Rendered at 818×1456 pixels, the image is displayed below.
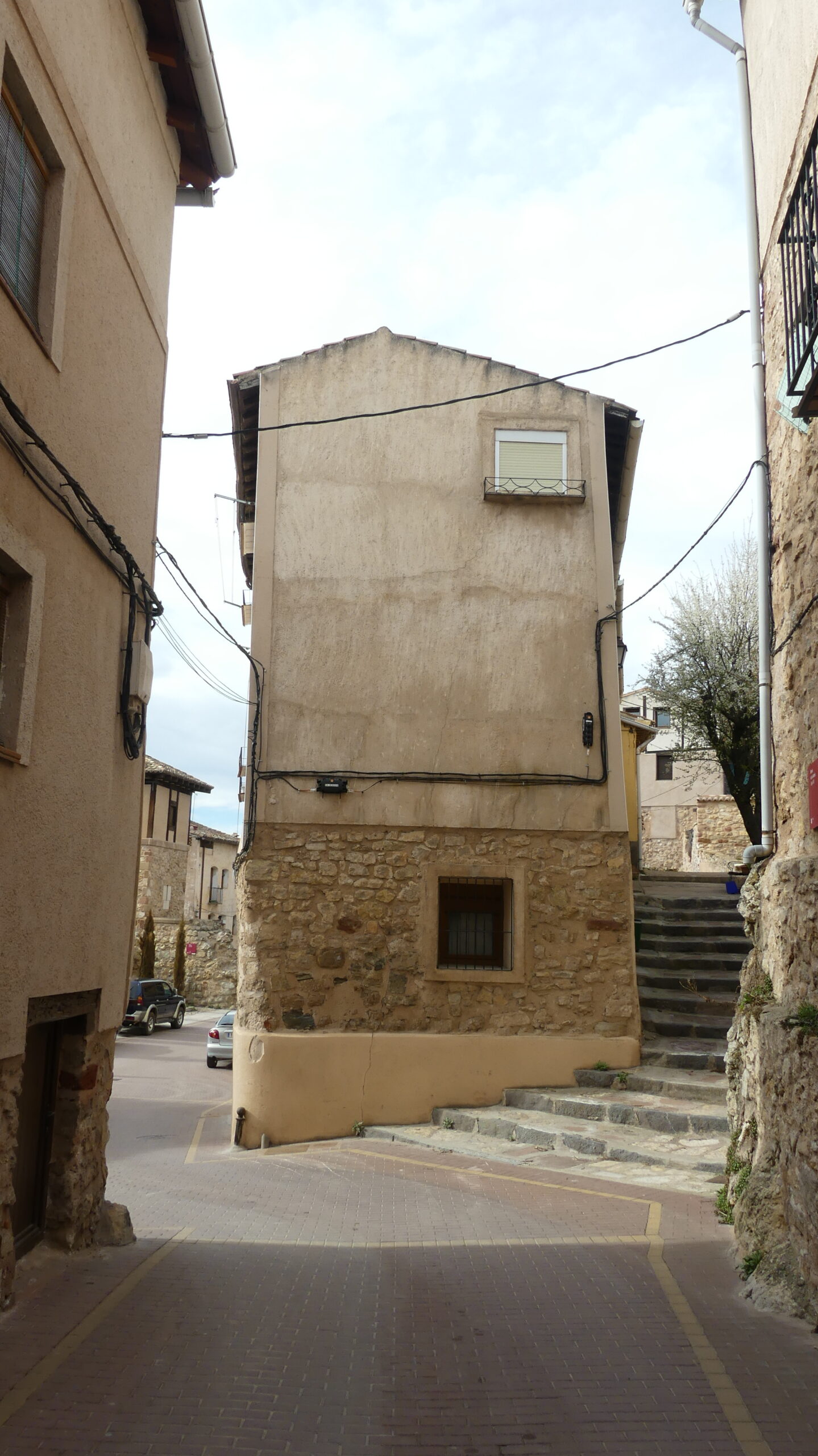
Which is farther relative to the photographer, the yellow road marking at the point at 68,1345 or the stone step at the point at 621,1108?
the stone step at the point at 621,1108

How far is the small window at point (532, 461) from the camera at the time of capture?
1209 centimetres

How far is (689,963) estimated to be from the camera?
507 inches

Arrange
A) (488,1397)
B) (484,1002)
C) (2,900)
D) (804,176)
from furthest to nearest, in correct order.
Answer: (484,1002)
(804,176)
(2,900)
(488,1397)

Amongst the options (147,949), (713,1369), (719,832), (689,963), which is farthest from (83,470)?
(147,949)

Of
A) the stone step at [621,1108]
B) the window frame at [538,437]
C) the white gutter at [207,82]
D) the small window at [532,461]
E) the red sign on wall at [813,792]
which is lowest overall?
the stone step at [621,1108]

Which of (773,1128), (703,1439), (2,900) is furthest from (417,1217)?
(2,900)

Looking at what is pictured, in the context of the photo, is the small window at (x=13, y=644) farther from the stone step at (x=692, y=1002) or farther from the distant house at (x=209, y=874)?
the distant house at (x=209, y=874)

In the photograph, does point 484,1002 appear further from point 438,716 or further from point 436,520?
point 436,520

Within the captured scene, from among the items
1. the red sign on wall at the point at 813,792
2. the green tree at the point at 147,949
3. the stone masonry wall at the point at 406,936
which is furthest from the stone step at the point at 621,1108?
the green tree at the point at 147,949

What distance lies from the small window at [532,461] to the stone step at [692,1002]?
227 inches

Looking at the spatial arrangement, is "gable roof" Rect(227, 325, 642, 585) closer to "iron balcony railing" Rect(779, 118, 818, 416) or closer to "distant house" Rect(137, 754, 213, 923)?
"iron balcony railing" Rect(779, 118, 818, 416)

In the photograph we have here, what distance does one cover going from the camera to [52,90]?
5715 millimetres

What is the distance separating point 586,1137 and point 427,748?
13.9 ft

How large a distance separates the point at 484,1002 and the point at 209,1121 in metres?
4.82
